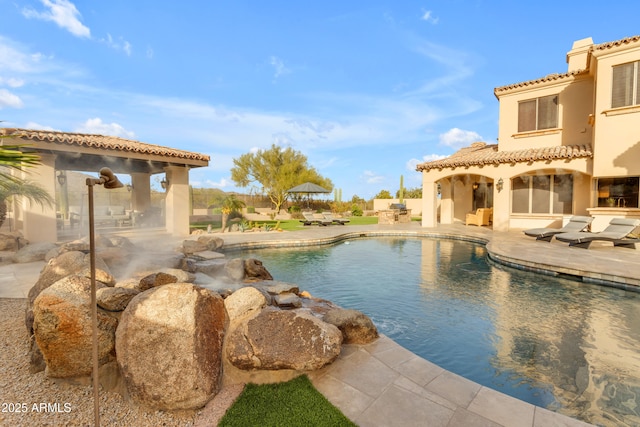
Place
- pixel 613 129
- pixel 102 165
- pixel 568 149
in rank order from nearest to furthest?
1. pixel 613 129
2. pixel 568 149
3. pixel 102 165

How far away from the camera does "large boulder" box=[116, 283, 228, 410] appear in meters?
3.14

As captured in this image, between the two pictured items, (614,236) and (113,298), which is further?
(614,236)

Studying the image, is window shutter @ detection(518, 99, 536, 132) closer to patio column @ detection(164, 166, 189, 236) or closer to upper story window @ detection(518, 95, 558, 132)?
upper story window @ detection(518, 95, 558, 132)

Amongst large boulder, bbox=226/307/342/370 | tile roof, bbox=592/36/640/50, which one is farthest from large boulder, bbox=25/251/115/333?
tile roof, bbox=592/36/640/50

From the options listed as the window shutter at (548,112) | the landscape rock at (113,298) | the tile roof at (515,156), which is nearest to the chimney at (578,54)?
the window shutter at (548,112)

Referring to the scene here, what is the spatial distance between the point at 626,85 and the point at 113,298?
57.3ft

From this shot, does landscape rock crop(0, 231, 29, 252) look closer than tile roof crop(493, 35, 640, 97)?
Yes

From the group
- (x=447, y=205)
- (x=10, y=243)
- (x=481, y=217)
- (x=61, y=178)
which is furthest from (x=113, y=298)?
(x=447, y=205)

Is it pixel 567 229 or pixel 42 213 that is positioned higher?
pixel 42 213

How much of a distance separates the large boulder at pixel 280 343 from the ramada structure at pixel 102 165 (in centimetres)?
844

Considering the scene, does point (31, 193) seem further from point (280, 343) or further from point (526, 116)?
point (526, 116)

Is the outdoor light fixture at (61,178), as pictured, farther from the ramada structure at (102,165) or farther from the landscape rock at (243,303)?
the landscape rock at (243,303)

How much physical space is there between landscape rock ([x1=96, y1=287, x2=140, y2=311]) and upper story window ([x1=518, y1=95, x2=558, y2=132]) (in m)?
19.2

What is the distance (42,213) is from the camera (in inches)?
437
